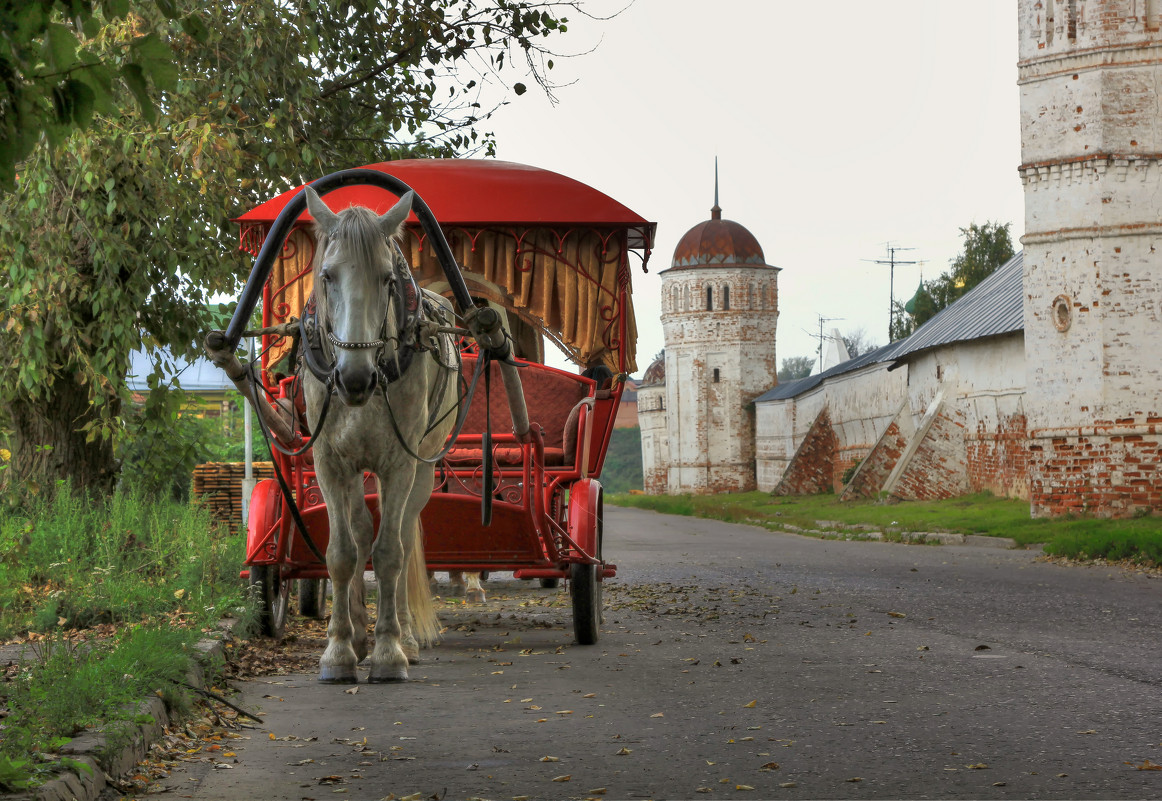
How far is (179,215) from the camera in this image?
10930 millimetres

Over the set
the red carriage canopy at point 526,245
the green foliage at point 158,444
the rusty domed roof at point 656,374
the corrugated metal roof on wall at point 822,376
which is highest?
the rusty domed roof at point 656,374

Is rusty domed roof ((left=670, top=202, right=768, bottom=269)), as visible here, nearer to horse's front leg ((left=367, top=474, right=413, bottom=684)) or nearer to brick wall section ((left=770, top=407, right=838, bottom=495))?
brick wall section ((left=770, top=407, right=838, bottom=495))

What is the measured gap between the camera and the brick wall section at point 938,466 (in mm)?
34000

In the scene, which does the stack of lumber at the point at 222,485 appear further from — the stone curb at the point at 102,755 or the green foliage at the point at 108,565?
the stone curb at the point at 102,755

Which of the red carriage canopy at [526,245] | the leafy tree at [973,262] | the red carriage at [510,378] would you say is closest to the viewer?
the red carriage at [510,378]

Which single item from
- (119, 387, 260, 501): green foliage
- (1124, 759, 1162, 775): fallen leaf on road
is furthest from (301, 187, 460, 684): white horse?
(119, 387, 260, 501): green foliage

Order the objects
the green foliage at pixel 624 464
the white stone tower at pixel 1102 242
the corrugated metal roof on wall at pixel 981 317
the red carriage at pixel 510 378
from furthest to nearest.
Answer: the green foliage at pixel 624 464 → the corrugated metal roof on wall at pixel 981 317 → the white stone tower at pixel 1102 242 → the red carriage at pixel 510 378

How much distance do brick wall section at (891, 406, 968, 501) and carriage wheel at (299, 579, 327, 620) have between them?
26.4 meters

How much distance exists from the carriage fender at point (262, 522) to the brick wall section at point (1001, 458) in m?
25.3

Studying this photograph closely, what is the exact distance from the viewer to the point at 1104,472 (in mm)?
22016

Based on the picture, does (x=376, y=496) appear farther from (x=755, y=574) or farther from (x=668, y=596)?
(x=755, y=574)

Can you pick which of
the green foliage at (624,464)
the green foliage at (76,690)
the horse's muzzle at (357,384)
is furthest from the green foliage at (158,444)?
the green foliage at (624,464)

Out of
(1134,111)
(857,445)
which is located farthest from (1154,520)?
(857,445)

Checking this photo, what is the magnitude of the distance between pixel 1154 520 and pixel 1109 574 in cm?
732
